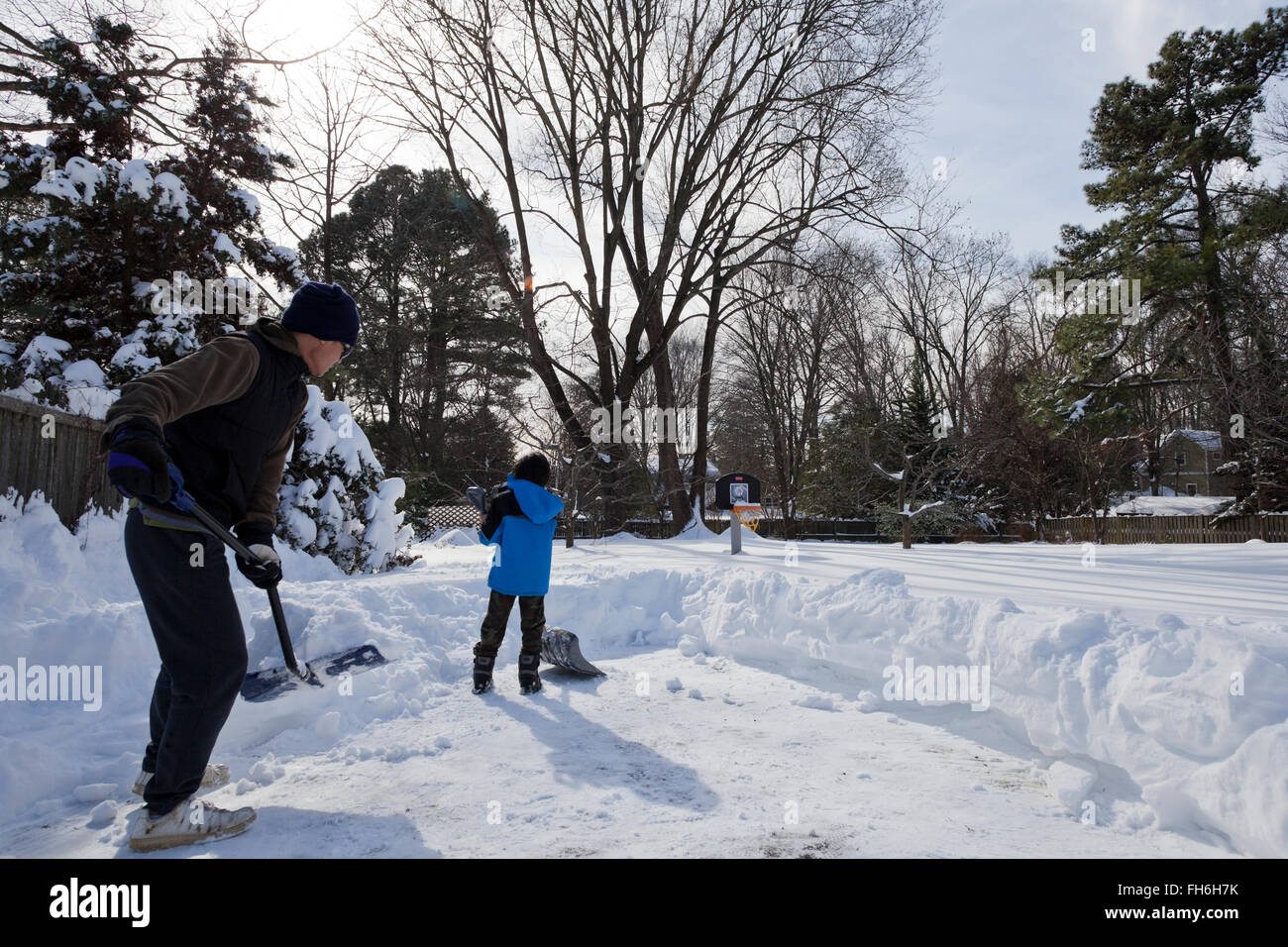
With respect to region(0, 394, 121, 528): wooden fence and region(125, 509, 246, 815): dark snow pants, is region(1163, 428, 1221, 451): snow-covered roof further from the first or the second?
region(0, 394, 121, 528): wooden fence

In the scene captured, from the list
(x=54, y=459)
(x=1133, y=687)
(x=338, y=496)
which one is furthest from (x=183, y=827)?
(x=338, y=496)

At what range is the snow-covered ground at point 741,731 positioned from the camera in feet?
8.53

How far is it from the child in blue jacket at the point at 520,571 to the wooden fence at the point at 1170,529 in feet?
60.6

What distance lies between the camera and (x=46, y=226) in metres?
8.91

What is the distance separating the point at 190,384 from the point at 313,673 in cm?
219

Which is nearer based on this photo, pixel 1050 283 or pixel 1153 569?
pixel 1153 569

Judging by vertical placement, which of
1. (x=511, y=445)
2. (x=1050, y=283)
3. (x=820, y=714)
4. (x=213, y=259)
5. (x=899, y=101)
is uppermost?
(x=899, y=101)

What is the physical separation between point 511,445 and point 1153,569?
20.3 metres

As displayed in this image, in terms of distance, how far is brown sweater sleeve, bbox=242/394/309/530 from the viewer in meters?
3.01

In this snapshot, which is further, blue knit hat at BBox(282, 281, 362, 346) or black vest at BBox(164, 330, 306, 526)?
blue knit hat at BBox(282, 281, 362, 346)

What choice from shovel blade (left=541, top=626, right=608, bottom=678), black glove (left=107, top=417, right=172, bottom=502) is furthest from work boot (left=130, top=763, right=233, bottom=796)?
shovel blade (left=541, top=626, right=608, bottom=678)

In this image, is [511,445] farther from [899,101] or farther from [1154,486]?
[1154,486]

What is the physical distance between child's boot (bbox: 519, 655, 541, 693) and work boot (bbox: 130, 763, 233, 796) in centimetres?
204
